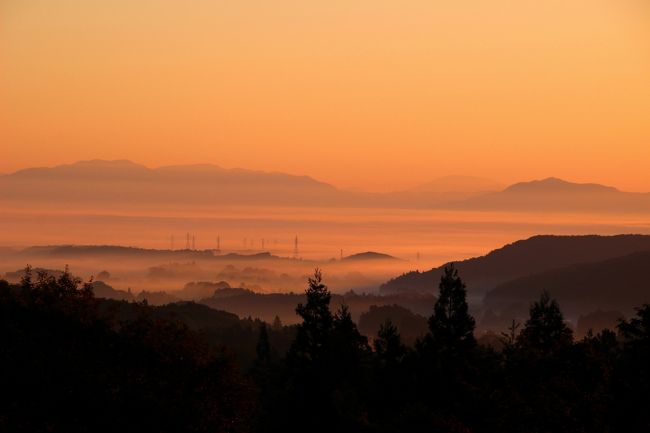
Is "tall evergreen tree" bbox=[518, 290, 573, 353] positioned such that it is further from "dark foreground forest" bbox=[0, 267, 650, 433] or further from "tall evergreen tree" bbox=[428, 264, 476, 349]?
"tall evergreen tree" bbox=[428, 264, 476, 349]

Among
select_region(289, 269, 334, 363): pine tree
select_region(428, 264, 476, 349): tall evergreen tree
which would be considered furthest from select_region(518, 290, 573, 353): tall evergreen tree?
select_region(289, 269, 334, 363): pine tree

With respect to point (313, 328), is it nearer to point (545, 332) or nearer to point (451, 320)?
point (451, 320)

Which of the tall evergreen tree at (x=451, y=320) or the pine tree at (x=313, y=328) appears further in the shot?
the tall evergreen tree at (x=451, y=320)

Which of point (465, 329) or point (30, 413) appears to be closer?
point (30, 413)

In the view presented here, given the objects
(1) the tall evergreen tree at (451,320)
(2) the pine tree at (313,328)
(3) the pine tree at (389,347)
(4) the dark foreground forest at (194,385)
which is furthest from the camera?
(3) the pine tree at (389,347)

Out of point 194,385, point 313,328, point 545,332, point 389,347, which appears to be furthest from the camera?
point 389,347

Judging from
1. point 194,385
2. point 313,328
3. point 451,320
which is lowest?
point 194,385

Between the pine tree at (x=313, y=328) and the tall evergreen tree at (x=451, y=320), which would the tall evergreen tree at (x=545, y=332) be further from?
the pine tree at (x=313, y=328)

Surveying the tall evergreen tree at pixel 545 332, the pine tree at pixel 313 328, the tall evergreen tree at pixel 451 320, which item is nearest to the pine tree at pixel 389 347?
the tall evergreen tree at pixel 451 320

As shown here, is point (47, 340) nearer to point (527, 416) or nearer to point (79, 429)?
point (79, 429)

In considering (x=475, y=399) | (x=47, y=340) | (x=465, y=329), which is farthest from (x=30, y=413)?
(x=465, y=329)

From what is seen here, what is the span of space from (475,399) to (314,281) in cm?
2649

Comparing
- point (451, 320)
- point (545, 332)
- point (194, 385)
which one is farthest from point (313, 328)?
point (194, 385)

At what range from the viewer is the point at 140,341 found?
79250 millimetres
